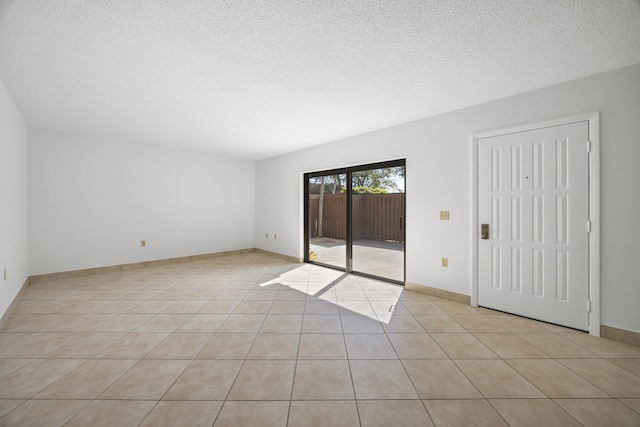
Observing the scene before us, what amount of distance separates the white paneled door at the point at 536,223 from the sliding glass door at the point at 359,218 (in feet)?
3.85

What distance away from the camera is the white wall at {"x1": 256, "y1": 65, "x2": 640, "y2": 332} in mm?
2158

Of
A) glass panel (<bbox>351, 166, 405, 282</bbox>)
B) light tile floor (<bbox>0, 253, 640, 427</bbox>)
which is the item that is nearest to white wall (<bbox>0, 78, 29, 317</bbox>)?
light tile floor (<bbox>0, 253, 640, 427</bbox>)

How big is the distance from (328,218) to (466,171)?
13.6 feet

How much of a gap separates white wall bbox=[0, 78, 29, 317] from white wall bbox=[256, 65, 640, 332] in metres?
3.97

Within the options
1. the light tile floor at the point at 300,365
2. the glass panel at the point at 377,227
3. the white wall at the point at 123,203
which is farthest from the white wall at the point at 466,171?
the white wall at the point at 123,203

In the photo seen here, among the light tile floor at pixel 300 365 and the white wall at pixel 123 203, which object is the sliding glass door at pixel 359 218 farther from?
the white wall at pixel 123 203

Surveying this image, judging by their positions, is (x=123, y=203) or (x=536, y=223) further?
(x=123, y=203)

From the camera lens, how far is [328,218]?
682 cm

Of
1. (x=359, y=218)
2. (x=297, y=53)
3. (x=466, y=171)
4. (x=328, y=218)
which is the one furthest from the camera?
(x=359, y=218)

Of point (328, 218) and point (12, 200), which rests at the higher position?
point (12, 200)

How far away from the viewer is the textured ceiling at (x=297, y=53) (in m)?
1.58

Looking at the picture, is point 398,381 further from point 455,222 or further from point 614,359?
→ point 455,222

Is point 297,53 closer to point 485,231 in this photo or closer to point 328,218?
point 485,231

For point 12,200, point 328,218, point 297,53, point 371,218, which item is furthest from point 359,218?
point 12,200
